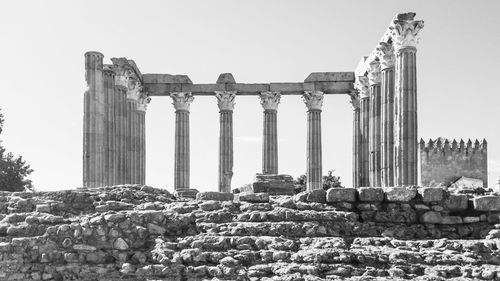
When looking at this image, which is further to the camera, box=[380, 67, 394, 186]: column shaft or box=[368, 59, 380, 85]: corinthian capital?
box=[368, 59, 380, 85]: corinthian capital

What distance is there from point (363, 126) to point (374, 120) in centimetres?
362

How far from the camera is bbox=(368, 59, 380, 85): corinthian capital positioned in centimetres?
2909

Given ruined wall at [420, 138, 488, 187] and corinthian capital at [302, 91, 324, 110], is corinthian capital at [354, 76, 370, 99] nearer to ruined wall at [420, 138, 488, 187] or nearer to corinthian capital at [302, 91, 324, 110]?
corinthian capital at [302, 91, 324, 110]

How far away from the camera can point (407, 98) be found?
916 inches

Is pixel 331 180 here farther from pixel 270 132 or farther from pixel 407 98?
pixel 407 98

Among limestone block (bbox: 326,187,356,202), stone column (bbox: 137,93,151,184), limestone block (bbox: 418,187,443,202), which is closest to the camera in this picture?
limestone block (bbox: 418,187,443,202)

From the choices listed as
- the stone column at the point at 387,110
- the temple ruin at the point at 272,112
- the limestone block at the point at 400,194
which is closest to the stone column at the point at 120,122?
the temple ruin at the point at 272,112

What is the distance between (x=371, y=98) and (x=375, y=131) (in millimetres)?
1823

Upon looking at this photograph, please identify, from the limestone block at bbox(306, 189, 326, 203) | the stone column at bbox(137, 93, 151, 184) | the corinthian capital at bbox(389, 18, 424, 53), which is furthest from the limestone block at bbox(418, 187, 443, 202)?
the stone column at bbox(137, 93, 151, 184)

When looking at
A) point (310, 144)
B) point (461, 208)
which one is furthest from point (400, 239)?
point (310, 144)

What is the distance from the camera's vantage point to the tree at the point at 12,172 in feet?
140

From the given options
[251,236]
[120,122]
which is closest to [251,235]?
[251,236]

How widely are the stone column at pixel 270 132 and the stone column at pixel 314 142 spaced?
190 cm

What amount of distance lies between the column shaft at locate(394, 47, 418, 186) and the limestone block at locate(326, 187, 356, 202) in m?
9.37
